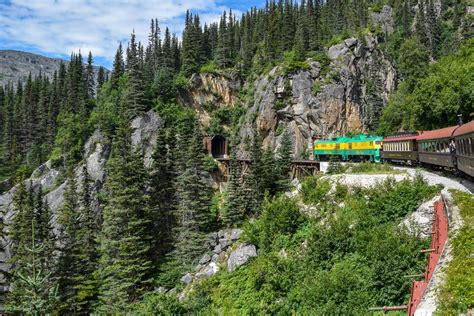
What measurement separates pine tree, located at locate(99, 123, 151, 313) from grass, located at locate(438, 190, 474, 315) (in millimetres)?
26844

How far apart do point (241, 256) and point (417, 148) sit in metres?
19.3

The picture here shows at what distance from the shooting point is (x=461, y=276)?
10156mm

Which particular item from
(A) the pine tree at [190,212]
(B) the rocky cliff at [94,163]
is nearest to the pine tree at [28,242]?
(B) the rocky cliff at [94,163]

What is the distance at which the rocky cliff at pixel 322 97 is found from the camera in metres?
67.6

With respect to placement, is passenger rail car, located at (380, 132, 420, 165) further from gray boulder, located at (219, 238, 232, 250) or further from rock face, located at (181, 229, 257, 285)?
gray boulder, located at (219, 238, 232, 250)

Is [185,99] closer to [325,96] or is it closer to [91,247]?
[325,96]

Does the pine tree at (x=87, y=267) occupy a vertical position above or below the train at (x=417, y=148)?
below

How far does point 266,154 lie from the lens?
50.2 metres

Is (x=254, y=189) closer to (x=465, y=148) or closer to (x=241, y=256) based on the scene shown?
(x=241, y=256)

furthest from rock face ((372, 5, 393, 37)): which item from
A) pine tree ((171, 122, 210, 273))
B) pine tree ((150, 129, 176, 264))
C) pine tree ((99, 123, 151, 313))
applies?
pine tree ((99, 123, 151, 313))

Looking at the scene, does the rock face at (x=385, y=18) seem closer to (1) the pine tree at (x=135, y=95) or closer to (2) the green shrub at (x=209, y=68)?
(2) the green shrub at (x=209, y=68)

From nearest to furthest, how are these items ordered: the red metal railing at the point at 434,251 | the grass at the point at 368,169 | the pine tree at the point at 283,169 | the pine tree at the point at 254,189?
the red metal railing at the point at 434,251
the grass at the point at 368,169
the pine tree at the point at 254,189
the pine tree at the point at 283,169

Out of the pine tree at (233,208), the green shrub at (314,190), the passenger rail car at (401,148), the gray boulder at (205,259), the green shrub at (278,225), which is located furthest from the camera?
the pine tree at (233,208)

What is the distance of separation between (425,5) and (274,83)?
240 feet
